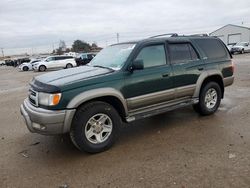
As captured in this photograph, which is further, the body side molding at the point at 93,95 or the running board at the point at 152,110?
the running board at the point at 152,110

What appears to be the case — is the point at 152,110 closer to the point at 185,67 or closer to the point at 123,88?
the point at 123,88

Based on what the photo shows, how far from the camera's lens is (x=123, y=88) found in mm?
4367

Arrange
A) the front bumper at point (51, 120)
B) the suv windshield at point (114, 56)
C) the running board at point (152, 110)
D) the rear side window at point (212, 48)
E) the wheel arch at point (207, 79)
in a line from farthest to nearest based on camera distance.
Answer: the rear side window at point (212, 48), the wheel arch at point (207, 79), the suv windshield at point (114, 56), the running board at point (152, 110), the front bumper at point (51, 120)

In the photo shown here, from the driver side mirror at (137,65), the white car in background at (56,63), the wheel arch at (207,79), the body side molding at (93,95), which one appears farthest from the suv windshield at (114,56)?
Answer: the white car in background at (56,63)

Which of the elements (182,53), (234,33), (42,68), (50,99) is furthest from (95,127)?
(234,33)

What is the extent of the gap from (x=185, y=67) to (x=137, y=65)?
1.35m

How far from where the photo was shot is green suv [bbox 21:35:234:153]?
3906 mm

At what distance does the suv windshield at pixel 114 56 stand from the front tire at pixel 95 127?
0.84m

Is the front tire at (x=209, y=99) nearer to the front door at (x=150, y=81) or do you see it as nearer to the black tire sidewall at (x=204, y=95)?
the black tire sidewall at (x=204, y=95)

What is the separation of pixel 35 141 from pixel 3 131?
1214 millimetres

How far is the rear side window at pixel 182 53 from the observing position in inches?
206

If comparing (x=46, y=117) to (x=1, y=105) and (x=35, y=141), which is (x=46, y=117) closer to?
(x=35, y=141)

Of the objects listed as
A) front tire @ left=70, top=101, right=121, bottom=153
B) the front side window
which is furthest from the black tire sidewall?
front tire @ left=70, top=101, right=121, bottom=153

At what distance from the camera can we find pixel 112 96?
4.29 meters
